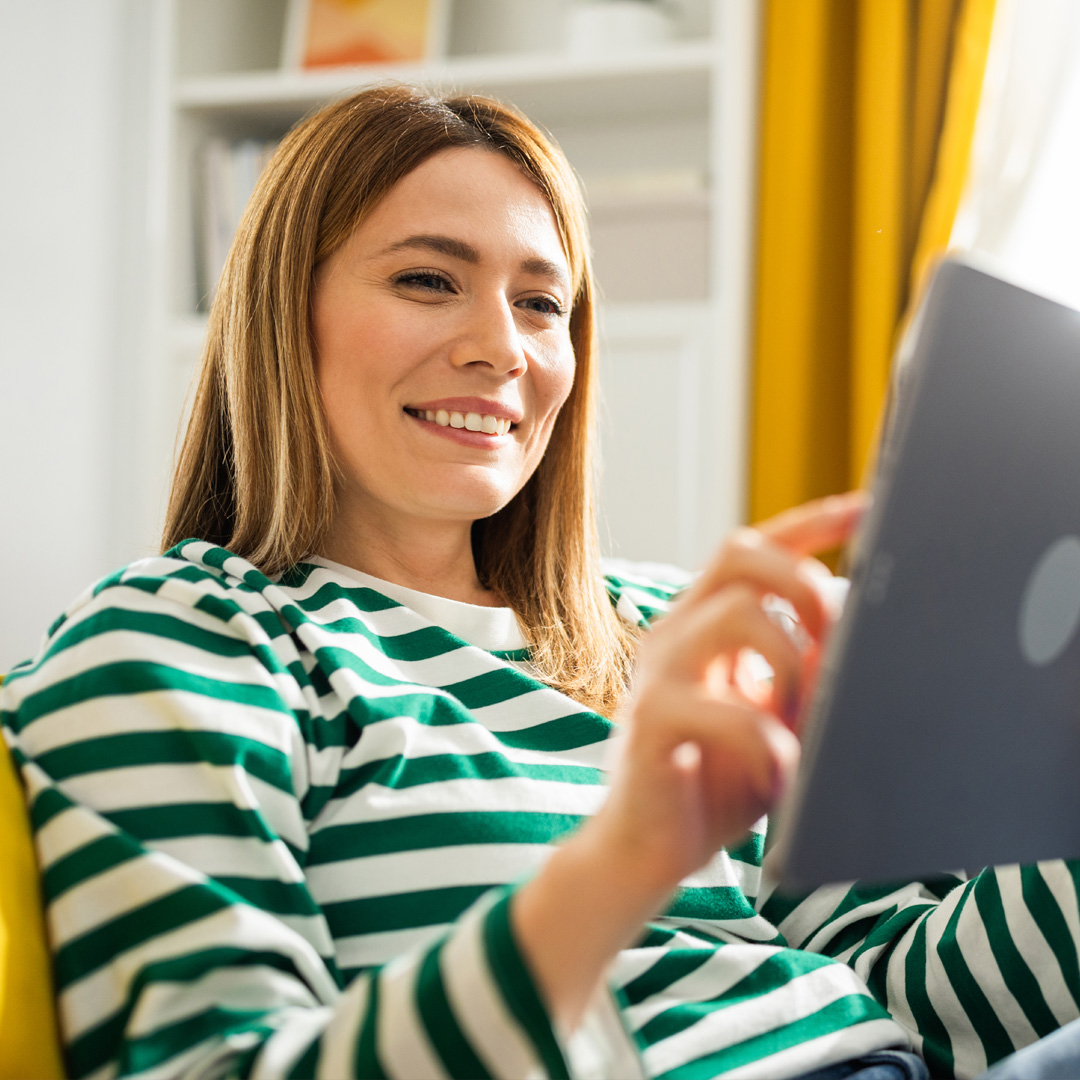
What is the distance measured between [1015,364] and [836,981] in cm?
53

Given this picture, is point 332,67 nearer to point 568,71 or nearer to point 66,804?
point 568,71

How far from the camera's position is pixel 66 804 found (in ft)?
2.34

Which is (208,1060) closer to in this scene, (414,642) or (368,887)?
(368,887)

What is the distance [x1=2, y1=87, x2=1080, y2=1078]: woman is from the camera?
542 mm

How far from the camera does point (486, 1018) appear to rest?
0.53 metres

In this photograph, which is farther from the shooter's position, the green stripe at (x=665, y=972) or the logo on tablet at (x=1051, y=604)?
the green stripe at (x=665, y=972)

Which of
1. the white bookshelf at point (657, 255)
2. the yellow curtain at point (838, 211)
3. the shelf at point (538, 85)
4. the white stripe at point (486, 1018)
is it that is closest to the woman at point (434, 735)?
the white stripe at point (486, 1018)

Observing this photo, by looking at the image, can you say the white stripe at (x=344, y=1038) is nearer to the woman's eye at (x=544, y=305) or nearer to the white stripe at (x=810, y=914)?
the white stripe at (x=810, y=914)

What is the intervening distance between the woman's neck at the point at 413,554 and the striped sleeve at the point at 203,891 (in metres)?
0.26

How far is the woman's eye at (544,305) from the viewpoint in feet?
3.67

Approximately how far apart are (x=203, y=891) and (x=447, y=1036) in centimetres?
20

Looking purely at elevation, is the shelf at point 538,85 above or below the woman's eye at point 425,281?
above

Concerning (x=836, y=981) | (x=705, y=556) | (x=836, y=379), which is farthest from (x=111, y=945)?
(x=836, y=379)

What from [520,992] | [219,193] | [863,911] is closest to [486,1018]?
[520,992]
